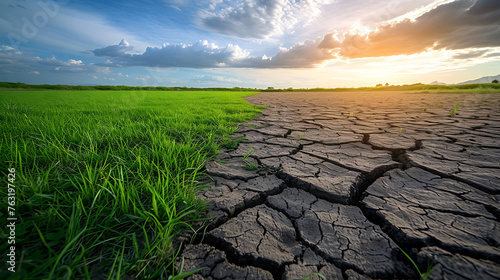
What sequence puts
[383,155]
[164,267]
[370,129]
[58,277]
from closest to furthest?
[58,277] < [164,267] < [383,155] < [370,129]

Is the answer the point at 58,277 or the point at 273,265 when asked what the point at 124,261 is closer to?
the point at 58,277

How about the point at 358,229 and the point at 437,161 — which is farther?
the point at 437,161

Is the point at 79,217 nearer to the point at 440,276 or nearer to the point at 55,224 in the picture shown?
the point at 55,224

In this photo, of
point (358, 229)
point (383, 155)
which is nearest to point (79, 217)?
point (358, 229)

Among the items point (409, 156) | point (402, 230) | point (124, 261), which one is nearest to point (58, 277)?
point (124, 261)

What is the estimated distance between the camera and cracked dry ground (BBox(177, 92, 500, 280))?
75cm

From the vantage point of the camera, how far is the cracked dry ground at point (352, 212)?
0.75 meters

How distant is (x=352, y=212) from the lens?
3.48 ft

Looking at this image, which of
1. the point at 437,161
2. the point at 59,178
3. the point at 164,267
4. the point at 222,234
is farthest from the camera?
the point at 437,161

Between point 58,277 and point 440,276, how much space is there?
121cm

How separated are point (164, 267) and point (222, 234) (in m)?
0.27

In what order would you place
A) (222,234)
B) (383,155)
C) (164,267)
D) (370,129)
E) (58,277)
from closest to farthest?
1. (58,277)
2. (164,267)
3. (222,234)
4. (383,155)
5. (370,129)

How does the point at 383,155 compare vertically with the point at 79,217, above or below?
below

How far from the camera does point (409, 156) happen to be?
175 centimetres
